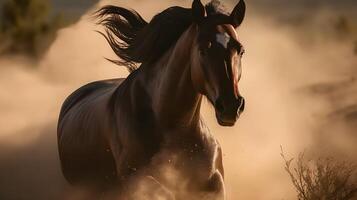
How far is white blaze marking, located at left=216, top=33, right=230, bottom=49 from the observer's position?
6230 millimetres

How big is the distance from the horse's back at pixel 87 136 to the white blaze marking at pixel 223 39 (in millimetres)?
1697

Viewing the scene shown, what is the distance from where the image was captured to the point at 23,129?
39.9ft

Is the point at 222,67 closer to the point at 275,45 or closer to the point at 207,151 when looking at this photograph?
the point at 207,151

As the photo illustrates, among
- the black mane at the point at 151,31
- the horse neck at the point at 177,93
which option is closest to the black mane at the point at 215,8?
the black mane at the point at 151,31

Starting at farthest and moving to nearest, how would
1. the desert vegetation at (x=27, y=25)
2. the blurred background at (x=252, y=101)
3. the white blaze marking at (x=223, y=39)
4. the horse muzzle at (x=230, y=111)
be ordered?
the desert vegetation at (x=27, y=25) → the blurred background at (x=252, y=101) → the white blaze marking at (x=223, y=39) → the horse muzzle at (x=230, y=111)

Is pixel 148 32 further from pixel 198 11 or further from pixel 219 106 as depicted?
pixel 219 106

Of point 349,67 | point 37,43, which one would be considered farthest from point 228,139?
point 37,43

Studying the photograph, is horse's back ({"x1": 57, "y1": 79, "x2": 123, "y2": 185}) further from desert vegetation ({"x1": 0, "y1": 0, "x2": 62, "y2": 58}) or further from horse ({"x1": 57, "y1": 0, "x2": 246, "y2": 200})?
desert vegetation ({"x1": 0, "y1": 0, "x2": 62, "y2": 58})

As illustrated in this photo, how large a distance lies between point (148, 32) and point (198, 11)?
3.04 feet

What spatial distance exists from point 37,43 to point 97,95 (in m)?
15.3

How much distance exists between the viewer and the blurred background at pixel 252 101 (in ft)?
38.0

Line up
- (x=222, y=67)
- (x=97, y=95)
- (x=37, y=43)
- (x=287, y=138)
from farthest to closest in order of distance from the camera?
(x=37, y=43)
(x=287, y=138)
(x=97, y=95)
(x=222, y=67)

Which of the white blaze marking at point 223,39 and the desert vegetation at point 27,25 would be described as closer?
the white blaze marking at point 223,39

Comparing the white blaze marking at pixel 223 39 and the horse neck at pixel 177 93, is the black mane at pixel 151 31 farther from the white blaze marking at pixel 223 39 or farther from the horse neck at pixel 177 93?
the white blaze marking at pixel 223 39
